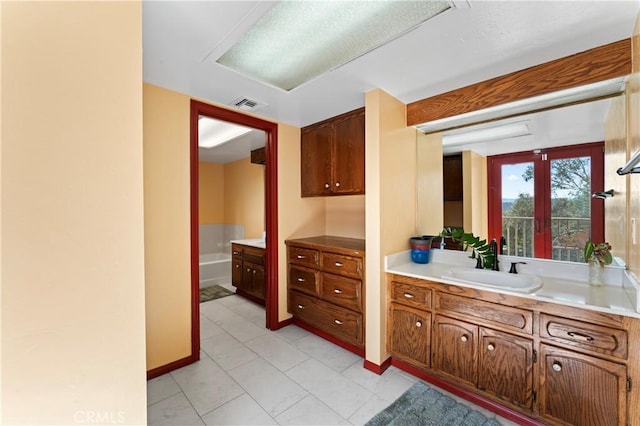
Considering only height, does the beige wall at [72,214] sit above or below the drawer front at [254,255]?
above

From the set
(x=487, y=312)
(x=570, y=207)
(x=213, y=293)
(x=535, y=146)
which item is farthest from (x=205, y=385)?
(x=535, y=146)

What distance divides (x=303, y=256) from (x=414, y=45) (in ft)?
6.88

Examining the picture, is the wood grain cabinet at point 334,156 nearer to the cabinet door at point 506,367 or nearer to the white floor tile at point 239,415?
the cabinet door at point 506,367

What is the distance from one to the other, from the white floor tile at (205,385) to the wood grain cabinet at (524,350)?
1369 millimetres

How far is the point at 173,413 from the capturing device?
5.61 ft

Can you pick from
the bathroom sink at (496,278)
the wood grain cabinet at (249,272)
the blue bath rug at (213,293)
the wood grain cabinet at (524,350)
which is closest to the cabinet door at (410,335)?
the wood grain cabinet at (524,350)

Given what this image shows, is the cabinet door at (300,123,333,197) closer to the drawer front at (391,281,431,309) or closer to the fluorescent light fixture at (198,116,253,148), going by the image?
Result: the fluorescent light fixture at (198,116,253,148)

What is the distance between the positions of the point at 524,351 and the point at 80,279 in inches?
86.4

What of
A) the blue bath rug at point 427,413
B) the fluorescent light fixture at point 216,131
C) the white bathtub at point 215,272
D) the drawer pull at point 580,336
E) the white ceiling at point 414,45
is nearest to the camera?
the white ceiling at point 414,45

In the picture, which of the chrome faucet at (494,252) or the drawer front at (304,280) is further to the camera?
the drawer front at (304,280)

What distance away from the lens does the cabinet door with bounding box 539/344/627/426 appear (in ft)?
4.26

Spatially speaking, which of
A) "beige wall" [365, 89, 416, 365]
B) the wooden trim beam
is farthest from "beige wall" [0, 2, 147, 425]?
the wooden trim beam

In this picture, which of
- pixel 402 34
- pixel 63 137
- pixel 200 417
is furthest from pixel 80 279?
pixel 402 34

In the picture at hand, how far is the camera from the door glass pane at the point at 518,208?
2.03 meters
